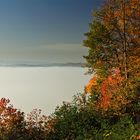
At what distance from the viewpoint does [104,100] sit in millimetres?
52000

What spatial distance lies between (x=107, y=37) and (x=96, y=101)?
274 inches

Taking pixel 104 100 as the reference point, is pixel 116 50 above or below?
above

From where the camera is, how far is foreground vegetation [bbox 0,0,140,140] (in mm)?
45062

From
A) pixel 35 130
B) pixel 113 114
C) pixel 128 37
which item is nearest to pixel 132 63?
pixel 128 37

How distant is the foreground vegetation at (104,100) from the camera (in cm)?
4506

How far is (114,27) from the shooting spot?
180ft

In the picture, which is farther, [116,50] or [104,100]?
[116,50]

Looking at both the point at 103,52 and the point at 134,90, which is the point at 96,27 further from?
the point at 134,90

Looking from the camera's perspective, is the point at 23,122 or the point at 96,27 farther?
the point at 96,27

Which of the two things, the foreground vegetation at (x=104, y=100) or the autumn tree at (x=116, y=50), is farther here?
the autumn tree at (x=116, y=50)

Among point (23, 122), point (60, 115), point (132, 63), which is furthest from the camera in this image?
point (132, 63)

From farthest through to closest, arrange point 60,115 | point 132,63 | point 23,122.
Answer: point 132,63, point 60,115, point 23,122

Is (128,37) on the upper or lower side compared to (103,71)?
upper

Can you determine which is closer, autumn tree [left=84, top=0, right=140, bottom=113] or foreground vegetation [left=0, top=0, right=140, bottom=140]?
foreground vegetation [left=0, top=0, right=140, bottom=140]
